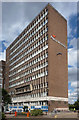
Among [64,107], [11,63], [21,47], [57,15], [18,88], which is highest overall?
[57,15]

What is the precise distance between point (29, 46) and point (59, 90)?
2752 cm

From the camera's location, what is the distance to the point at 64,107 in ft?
231

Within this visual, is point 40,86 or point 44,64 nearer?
point 44,64

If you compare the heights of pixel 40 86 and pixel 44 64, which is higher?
pixel 44 64

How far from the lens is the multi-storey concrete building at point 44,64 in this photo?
65875 millimetres

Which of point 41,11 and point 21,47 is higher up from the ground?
point 41,11

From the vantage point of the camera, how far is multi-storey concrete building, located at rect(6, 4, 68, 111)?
65875mm

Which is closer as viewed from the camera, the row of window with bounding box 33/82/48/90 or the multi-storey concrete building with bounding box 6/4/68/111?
the row of window with bounding box 33/82/48/90

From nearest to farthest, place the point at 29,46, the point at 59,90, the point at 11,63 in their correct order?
the point at 59,90 < the point at 29,46 < the point at 11,63

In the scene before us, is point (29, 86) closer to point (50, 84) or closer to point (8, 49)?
point (50, 84)

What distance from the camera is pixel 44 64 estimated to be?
68.4m

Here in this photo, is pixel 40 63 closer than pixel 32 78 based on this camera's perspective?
Yes

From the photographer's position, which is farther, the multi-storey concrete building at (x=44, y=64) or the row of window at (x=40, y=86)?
the multi-storey concrete building at (x=44, y=64)

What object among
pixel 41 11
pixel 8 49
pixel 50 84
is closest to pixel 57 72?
pixel 50 84
